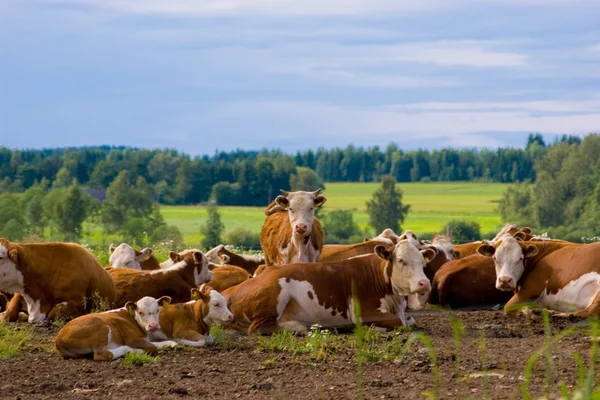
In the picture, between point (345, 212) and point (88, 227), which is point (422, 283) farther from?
point (88, 227)

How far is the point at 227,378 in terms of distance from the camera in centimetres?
957

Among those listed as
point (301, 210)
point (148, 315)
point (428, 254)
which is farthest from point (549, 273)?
point (148, 315)

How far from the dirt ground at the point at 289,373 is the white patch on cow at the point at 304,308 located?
2.55ft

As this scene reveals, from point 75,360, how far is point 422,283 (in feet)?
12.8

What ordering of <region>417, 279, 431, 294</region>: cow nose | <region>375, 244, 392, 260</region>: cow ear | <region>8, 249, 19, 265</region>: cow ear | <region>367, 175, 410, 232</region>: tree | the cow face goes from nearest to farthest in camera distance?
<region>417, 279, 431, 294</region>: cow nose
<region>375, 244, 392, 260</region>: cow ear
<region>8, 249, 19, 265</region>: cow ear
the cow face
<region>367, 175, 410, 232</region>: tree

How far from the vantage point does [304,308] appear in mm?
12289

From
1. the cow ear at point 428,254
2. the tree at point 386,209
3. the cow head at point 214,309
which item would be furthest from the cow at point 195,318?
the tree at point 386,209

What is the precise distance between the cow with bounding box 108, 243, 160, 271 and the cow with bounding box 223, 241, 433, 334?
14.3ft

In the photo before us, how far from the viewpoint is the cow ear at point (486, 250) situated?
13709 mm

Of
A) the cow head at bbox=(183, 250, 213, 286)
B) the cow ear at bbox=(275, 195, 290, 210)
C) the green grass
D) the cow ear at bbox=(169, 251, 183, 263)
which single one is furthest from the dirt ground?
the green grass

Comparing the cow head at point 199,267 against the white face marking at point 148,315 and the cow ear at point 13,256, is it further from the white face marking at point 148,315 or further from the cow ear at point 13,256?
the white face marking at point 148,315

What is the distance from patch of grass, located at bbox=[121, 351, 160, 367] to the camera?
408 inches

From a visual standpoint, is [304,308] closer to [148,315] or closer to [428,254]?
[428,254]

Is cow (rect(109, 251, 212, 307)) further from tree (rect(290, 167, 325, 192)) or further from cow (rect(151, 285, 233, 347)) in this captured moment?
tree (rect(290, 167, 325, 192))
